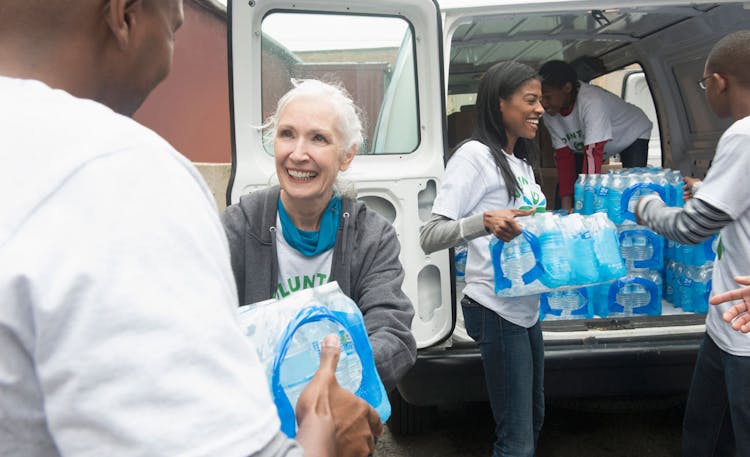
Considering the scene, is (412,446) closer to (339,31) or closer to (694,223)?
(694,223)

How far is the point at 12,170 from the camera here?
Answer: 1.73 feet

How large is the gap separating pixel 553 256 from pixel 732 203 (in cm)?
69

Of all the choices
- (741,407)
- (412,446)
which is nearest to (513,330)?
(741,407)

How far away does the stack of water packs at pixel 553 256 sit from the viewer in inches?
91.9

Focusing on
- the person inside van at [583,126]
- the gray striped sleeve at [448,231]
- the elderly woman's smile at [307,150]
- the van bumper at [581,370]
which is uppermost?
the person inside van at [583,126]

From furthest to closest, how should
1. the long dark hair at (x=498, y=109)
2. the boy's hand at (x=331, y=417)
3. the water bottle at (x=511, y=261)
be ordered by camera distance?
the long dark hair at (x=498, y=109) → the water bottle at (x=511, y=261) → the boy's hand at (x=331, y=417)

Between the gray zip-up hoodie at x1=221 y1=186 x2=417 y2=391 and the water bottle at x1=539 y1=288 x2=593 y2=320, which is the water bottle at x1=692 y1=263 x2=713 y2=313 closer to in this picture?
the water bottle at x1=539 y1=288 x2=593 y2=320

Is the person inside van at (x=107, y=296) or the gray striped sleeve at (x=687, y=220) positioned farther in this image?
the gray striped sleeve at (x=687, y=220)

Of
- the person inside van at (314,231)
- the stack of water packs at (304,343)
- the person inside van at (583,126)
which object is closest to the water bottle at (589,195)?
the person inside van at (583,126)

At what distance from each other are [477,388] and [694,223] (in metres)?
1.27

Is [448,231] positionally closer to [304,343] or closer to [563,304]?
[304,343]

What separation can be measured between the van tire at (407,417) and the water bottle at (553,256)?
1.32m

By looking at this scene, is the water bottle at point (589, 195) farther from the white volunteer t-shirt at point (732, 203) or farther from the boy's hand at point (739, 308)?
the boy's hand at point (739, 308)

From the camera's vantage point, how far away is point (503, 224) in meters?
2.18
